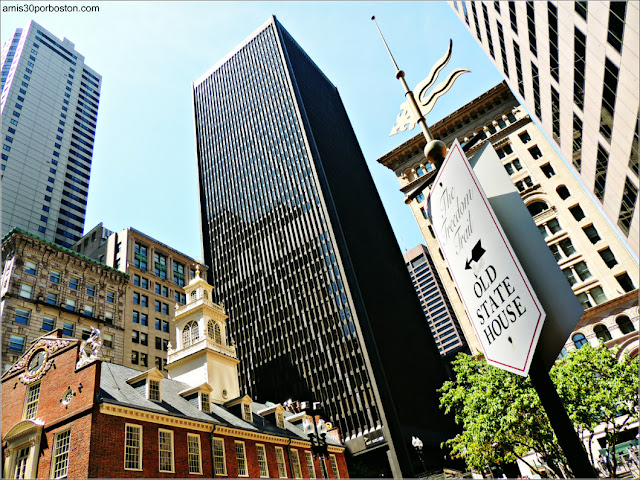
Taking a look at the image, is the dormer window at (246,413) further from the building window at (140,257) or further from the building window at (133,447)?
the building window at (140,257)

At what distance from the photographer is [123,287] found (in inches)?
2470

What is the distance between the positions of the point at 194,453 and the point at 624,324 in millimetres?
42962

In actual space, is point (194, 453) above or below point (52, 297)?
below

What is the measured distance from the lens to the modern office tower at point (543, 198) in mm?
45562

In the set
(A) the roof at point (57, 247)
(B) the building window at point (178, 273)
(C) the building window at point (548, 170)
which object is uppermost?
(B) the building window at point (178, 273)

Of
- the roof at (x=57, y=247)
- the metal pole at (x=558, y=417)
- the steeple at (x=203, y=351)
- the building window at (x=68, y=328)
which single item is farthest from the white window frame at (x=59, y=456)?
the roof at (x=57, y=247)

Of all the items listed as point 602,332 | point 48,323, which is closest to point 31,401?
point 48,323

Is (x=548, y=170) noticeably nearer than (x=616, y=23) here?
No

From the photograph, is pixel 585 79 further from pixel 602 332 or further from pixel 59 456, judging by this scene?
pixel 59 456

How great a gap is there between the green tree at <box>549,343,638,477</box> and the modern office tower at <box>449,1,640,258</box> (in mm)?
12111

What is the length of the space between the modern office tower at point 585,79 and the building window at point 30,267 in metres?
60.4

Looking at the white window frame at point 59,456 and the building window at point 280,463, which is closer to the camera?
the white window frame at point 59,456

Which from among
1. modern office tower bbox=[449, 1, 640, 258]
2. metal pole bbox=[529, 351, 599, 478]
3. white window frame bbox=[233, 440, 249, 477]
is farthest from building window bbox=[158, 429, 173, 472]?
modern office tower bbox=[449, 1, 640, 258]

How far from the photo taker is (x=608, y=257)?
46250 millimetres
